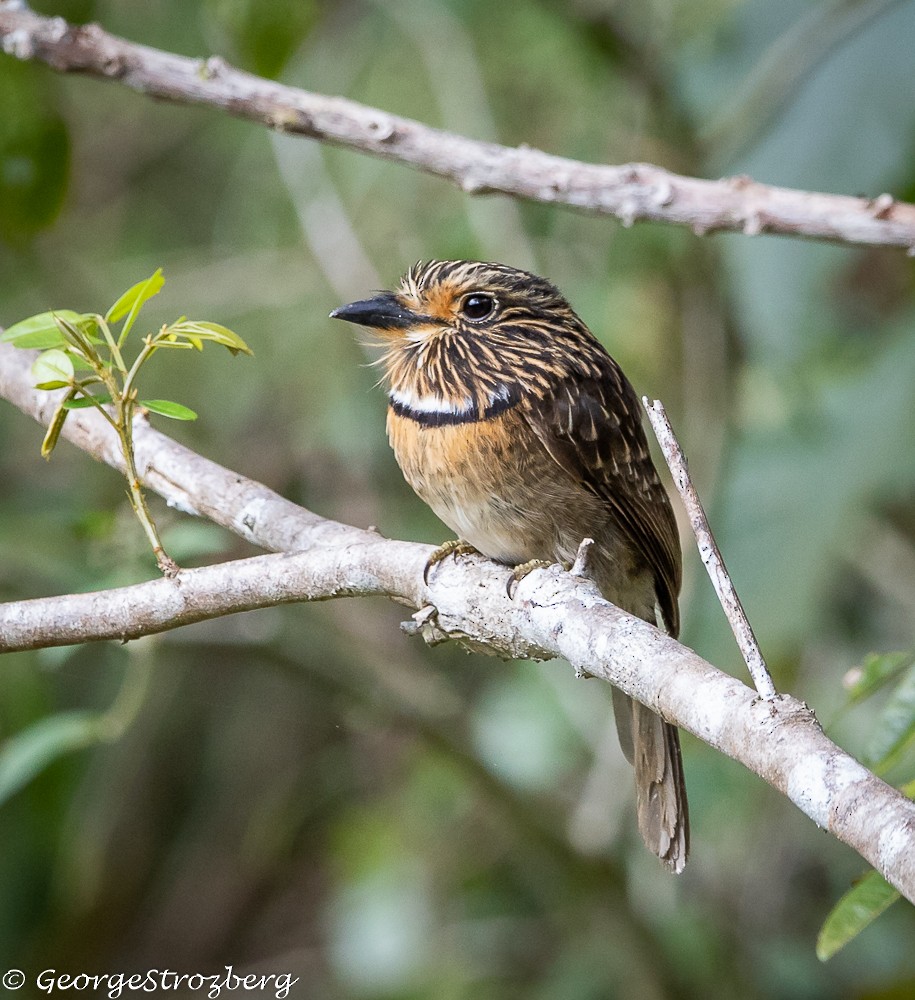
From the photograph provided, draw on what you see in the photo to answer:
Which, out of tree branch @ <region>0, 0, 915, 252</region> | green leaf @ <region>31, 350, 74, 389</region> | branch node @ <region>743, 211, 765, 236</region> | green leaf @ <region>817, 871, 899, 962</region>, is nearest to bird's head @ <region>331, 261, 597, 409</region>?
tree branch @ <region>0, 0, 915, 252</region>

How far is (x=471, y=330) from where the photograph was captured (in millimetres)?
2201

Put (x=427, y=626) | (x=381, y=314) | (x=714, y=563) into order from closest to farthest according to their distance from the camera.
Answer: (x=714, y=563)
(x=427, y=626)
(x=381, y=314)

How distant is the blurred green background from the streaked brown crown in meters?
0.40

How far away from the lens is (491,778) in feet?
9.12

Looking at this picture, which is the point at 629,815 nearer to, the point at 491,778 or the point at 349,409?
the point at 491,778

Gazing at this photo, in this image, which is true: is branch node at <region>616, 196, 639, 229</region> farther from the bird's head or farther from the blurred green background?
the blurred green background

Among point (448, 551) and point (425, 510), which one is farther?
point (425, 510)

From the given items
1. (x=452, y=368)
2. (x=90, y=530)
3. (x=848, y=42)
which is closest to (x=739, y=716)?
(x=452, y=368)

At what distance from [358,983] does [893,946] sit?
1.41 metres

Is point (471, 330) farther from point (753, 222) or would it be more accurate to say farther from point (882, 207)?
point (882, 207)

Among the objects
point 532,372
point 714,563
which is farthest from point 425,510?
point 714,563

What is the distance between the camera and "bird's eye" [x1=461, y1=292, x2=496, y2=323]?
2223mm

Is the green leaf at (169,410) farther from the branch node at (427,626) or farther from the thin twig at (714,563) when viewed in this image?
the thin twig at (714,563)

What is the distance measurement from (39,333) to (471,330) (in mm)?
956
